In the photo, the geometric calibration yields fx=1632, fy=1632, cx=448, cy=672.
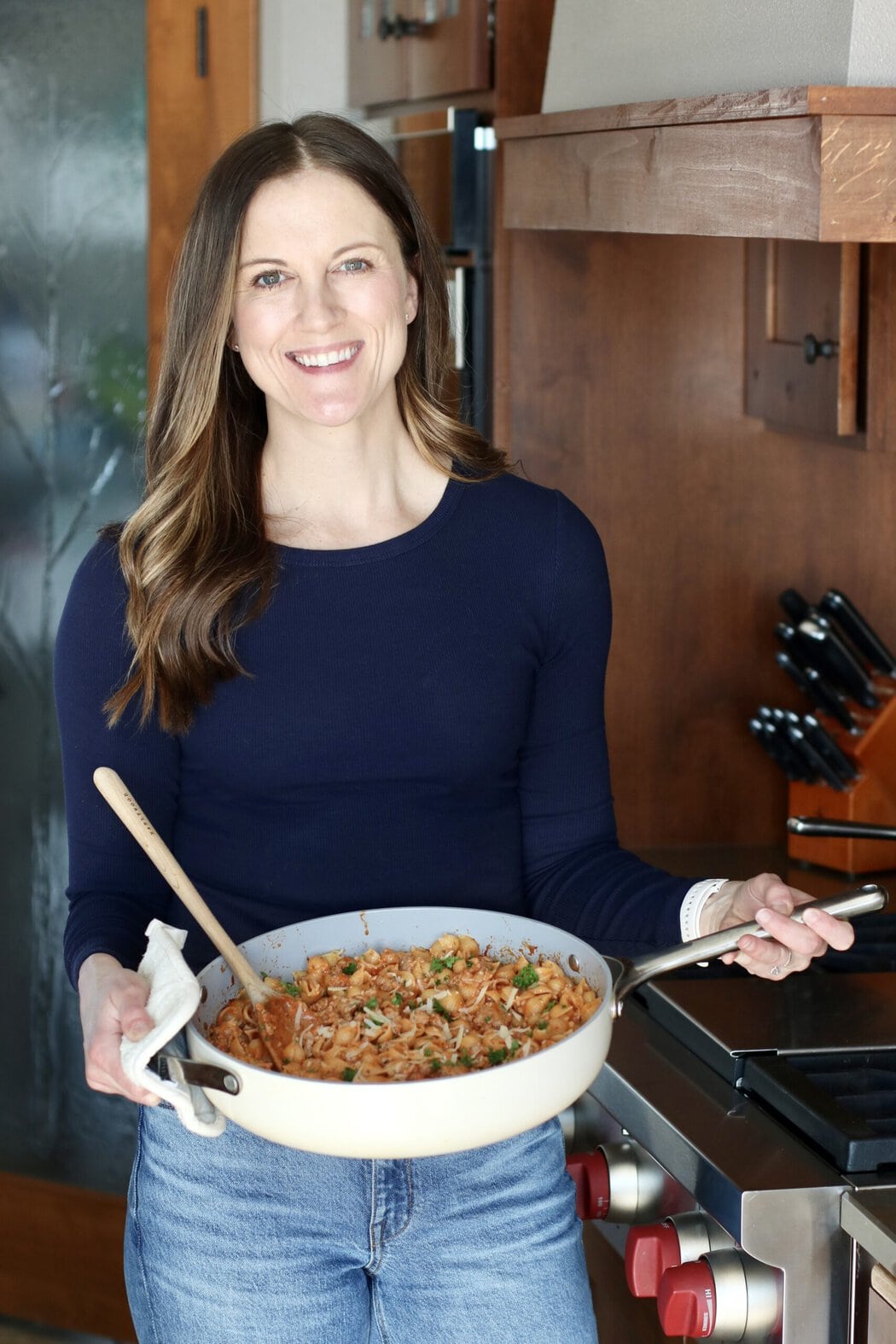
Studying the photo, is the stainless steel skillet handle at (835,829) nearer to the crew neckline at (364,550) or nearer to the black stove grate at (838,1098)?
the black stove grate at (838,1098)

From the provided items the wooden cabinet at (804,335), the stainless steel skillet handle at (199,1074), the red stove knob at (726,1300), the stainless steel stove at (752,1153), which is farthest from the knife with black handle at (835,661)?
the stainless steel skillet handle at (199,1074)

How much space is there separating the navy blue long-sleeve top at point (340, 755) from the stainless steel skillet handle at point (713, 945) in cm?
14

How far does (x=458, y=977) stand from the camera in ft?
4.21

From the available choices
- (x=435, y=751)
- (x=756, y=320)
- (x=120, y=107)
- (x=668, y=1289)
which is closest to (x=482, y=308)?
(x=756, y=320)

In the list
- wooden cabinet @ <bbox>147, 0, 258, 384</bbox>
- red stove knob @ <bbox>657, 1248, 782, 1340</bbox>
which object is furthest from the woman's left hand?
wooden cabinet @ <bbox>147, 0, 258, 384</bbox>

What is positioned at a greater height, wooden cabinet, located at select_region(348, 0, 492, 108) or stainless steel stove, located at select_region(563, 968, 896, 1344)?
wooden cabinet, located at select_region(348, 0, 492, 108)

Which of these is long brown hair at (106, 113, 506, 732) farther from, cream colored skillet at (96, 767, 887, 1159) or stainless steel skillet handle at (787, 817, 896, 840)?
stainless steel skillet handle at (787, 817, 896, 840)

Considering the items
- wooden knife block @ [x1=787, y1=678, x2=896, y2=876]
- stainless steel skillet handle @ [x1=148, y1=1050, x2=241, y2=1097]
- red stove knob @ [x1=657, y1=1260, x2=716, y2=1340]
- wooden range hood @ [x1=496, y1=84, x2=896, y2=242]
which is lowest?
red stove knob @ [x1=657, y1=1260, x2=716, y2=1340]

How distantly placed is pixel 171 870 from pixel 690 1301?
20.5 inches

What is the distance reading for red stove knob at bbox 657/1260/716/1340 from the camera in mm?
1260

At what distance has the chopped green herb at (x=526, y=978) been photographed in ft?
4.13

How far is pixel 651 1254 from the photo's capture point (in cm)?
135

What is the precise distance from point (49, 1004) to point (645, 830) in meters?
1.07

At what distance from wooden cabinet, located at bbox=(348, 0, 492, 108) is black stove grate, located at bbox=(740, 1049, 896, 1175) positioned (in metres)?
1.30
